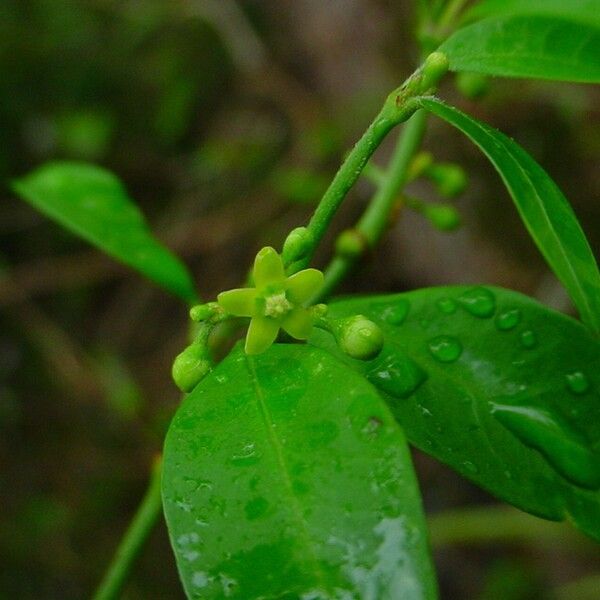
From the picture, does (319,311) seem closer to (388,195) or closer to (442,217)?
(388,195)

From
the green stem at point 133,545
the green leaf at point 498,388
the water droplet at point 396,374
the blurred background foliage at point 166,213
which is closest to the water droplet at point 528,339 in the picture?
the green leaf at point 498,388

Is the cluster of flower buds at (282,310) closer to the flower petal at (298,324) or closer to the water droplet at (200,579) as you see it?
the flower petal at (298,324)

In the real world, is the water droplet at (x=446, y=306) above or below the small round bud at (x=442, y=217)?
below

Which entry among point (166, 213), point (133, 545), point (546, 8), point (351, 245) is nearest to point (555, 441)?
point (351, 245)

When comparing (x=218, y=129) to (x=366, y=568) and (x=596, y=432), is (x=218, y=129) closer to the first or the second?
(x=596, y=432)

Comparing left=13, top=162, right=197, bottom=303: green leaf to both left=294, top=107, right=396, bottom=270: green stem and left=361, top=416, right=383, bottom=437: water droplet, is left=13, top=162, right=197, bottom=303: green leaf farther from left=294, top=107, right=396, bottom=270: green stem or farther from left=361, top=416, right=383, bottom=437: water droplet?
left=361, top=416, right=383, bottom=437: water droplet

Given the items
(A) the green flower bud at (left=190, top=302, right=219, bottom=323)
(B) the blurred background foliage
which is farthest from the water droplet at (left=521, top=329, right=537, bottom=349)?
(B) the blurred background foliage

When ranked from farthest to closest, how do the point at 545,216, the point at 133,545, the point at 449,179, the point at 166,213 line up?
the point at 166,213
the point at 449,179
the point at 133,545
the point at 545,216
